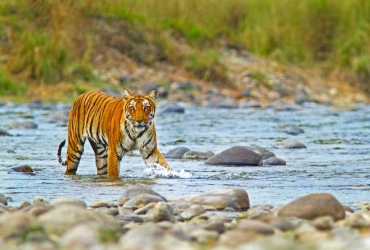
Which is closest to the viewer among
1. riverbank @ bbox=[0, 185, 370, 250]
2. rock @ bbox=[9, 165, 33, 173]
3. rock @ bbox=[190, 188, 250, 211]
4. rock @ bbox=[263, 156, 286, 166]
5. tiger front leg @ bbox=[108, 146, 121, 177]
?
riverbank @ bbox=[0, 185, 370, 250]

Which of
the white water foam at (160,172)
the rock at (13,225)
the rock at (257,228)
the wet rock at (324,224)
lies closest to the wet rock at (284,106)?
the white water foam at (160,172)

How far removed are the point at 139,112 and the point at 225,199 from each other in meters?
1.95

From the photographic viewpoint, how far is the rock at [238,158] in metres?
9.62

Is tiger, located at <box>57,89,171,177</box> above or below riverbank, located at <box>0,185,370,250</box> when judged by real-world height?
above

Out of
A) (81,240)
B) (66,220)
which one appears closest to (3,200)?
(66,220)

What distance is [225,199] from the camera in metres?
6.70

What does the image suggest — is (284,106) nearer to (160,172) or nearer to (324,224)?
(160,172)

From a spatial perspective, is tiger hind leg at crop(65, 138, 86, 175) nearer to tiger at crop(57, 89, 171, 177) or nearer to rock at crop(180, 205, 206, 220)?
tiger at crop(57, 89, 171, 177)

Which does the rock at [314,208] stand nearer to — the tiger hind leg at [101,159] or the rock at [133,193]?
the rock at [133,193]

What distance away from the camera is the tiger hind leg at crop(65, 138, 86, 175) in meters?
9.33

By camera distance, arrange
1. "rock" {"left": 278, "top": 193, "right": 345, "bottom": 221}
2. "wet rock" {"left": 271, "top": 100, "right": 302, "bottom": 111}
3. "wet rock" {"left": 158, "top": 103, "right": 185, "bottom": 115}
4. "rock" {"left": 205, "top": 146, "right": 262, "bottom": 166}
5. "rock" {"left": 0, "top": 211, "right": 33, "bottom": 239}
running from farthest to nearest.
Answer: "wet rock" {"left": 271, "top": 100, "right": 302, "bottom": 111}
"wet rock" {"left": 158, "top": 103, "right": 185, "bottom": 115}
"rock" {"left": 205, "top": 146, "right": 262, "bottom": 166}
"rock" {"left": 278, "top": 193, "right": 345, "bottom": 221}
"rock" {"left": 0, "top": 211, "right": 33, "bottom": 239}

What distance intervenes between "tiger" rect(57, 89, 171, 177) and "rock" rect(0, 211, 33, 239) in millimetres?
3998

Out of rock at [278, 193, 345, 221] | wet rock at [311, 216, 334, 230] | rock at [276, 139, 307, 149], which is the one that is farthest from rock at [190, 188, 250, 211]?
rock at [276, 139, 307, 149]

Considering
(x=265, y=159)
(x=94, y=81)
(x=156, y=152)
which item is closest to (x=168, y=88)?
(x=94, y=81)
